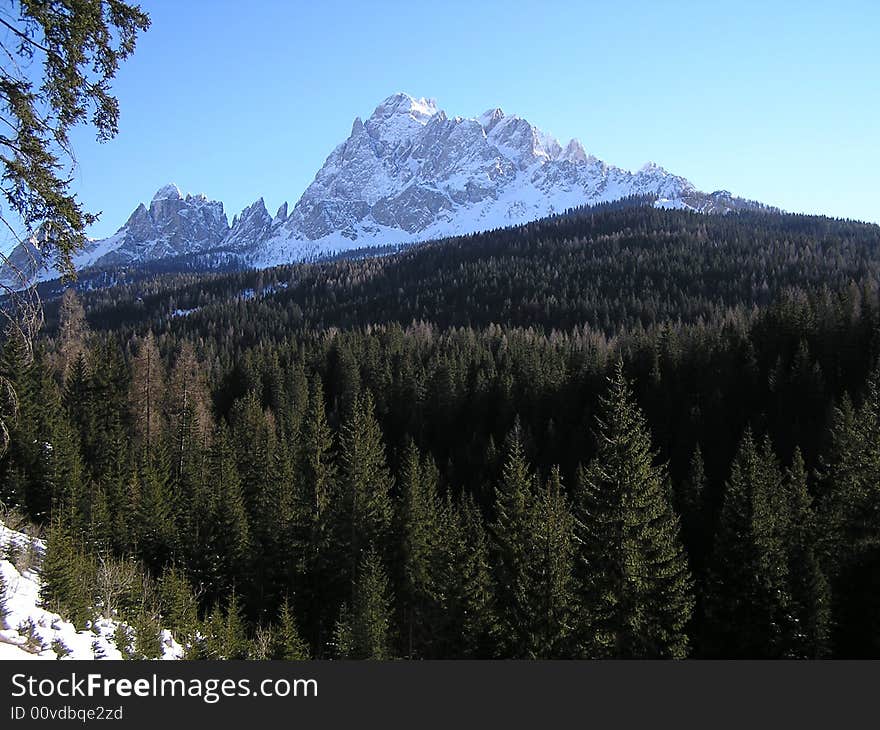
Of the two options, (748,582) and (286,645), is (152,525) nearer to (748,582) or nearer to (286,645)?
(286,645)

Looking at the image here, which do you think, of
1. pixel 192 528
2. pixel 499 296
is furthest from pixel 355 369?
pixel 499 296

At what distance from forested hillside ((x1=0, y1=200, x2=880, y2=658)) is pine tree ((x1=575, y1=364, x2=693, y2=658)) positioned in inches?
3.1

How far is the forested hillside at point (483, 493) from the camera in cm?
1912

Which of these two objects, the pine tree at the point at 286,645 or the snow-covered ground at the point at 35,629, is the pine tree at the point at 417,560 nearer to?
the pine tree at the point at 286,645

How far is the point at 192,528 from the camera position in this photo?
33.5 metres

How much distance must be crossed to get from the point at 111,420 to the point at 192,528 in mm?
18546

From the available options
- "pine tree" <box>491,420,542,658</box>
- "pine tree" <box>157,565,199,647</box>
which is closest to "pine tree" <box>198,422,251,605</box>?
"pine tree" <box>157,565,199,647</box>

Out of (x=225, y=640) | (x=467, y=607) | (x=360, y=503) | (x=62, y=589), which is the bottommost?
(x=467, y=607)

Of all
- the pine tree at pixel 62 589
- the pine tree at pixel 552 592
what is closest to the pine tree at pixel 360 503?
the pine tree at pixel 552 592

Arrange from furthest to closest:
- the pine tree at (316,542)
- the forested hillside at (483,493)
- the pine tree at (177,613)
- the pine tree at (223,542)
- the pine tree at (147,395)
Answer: the pine tree at (147,395) < the pine tree at (223,542) < the pine tree at (316,542) < the forested hillside at (483,493) < the pine tree at (177,613)

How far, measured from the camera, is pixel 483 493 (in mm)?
53094

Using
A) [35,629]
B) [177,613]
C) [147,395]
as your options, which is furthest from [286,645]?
[147,395]

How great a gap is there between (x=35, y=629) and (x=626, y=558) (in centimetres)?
1445

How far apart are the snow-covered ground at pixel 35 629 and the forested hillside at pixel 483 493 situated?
2.69ft
